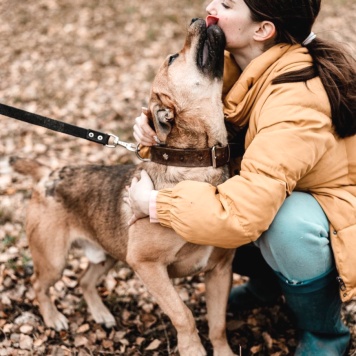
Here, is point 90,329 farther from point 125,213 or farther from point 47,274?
point 125,213

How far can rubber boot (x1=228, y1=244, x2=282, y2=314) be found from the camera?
402 centimetres

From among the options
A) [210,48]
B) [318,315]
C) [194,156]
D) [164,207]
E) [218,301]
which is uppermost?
[210,48]

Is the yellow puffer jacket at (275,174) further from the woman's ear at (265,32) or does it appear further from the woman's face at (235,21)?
the woman's face at (235,21)

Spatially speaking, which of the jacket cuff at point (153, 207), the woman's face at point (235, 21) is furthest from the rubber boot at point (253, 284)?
the woman's face at point (235, 21)

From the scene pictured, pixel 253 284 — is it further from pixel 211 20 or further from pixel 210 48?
pixel 211 20

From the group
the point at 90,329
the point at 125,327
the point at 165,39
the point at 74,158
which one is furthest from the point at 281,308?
the point at 165,39

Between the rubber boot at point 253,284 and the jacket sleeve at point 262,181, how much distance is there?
3.50 feet

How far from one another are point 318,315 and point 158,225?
1218 mm

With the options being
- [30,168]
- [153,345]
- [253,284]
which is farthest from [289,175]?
[30,168]

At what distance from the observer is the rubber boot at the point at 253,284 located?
402 cm

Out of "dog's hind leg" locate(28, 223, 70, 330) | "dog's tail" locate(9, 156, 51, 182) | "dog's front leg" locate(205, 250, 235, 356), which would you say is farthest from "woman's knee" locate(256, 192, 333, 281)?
"dog's tail" locate(9, 156, 51, 182)

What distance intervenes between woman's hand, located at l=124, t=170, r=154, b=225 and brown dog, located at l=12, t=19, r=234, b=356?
51 mm

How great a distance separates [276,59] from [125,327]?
2565mm

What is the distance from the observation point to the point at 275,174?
112 inches
